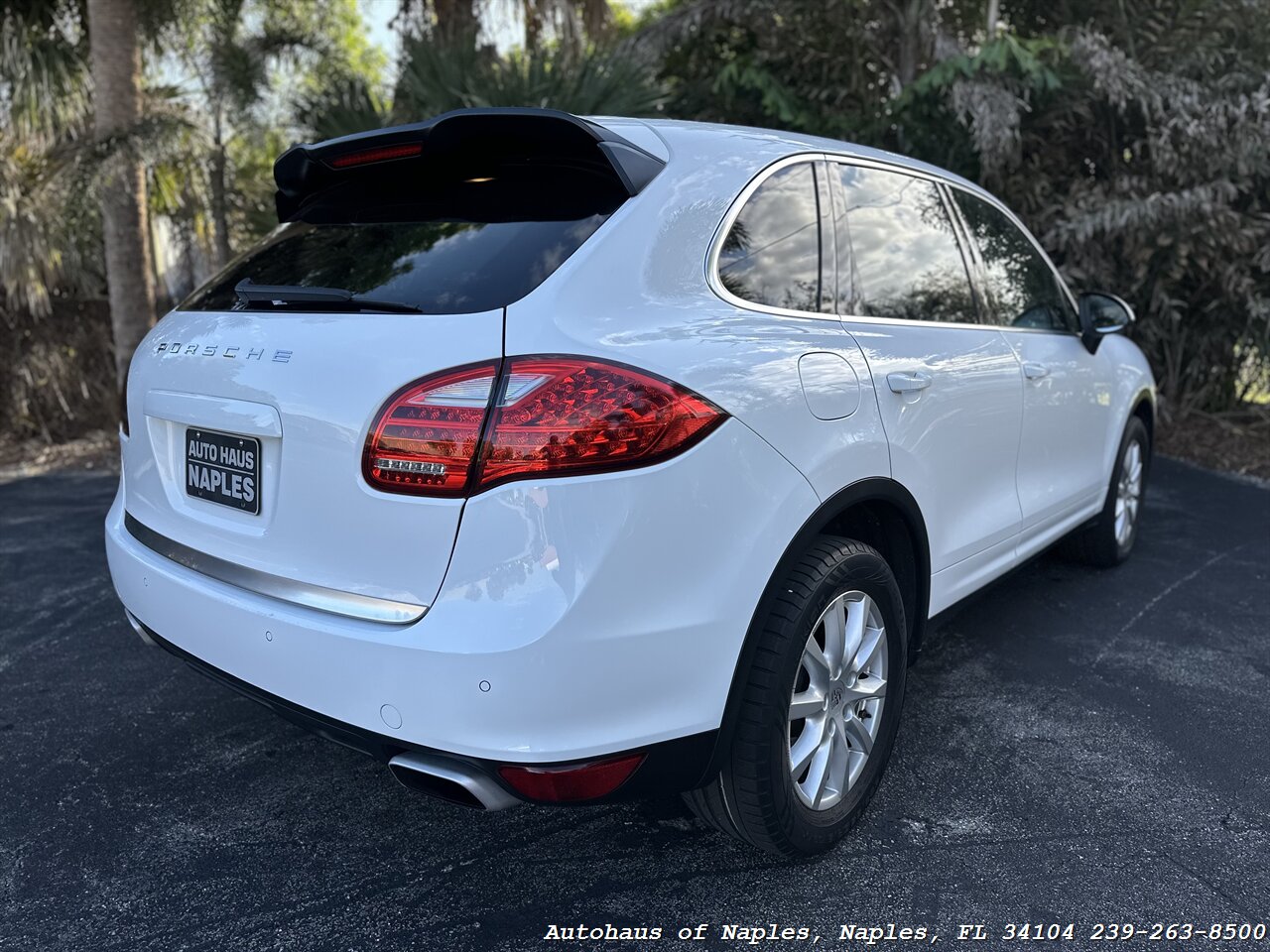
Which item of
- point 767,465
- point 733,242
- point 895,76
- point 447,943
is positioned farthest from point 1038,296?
point 895,76

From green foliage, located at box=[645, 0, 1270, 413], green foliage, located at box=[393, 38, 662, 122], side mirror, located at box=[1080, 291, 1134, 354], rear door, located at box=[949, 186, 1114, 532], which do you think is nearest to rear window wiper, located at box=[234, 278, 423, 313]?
rear door, located at box=[949, 186, 1114, 532]

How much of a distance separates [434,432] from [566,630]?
0.43 meters

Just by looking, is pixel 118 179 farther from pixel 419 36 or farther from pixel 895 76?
pixel 895 76

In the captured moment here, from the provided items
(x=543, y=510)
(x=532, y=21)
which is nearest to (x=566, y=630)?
(x=543, y=510)

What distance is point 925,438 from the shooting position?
2570mm

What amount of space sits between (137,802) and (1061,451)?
324 cm

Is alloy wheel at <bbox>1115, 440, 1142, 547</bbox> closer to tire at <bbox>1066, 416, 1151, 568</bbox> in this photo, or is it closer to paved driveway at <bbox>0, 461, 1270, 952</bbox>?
tire at <bbox>1066, 416, 1151, 568</bbox>

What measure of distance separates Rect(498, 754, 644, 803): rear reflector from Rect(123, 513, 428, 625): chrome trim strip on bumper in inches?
13.8

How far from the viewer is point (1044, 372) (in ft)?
11.1

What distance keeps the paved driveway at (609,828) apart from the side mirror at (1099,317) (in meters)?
1.20

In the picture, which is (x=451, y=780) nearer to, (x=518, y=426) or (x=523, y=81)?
(x=518, y=426)

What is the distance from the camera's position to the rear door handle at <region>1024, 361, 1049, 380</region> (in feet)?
10.6

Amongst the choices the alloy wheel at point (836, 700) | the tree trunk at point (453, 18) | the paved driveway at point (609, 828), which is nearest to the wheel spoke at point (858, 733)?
the alloy wheel at point (836, 700)

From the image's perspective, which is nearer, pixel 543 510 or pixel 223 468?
pixel 543 510
